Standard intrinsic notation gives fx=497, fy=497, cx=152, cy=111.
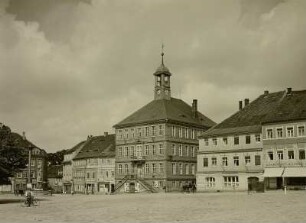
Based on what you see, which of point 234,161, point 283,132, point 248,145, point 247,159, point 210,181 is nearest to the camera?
point 283,132

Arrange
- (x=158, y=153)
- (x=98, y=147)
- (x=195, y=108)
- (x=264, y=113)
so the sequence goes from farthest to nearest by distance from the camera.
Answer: (x=98, y=147), (x=195, y=108), (x=158, y=153), (x=264, y=113)

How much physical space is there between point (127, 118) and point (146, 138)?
21.2ft

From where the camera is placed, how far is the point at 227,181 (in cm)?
6253

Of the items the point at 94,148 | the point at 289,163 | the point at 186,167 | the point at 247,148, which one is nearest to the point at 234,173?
the point at 247,148

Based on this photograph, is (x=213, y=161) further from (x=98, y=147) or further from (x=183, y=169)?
(x=98, y=147)

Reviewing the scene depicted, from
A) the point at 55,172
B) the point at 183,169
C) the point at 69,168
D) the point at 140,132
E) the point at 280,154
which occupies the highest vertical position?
the point at 140,132

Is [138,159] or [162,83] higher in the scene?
[162,83]

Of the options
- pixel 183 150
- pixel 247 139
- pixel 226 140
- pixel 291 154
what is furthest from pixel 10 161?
pixel 183 150

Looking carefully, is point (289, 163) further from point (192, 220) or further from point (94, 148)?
point (94, 148)

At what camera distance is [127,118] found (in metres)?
80.3

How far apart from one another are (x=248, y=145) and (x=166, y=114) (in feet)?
55.6

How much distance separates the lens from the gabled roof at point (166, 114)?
74.9 meters

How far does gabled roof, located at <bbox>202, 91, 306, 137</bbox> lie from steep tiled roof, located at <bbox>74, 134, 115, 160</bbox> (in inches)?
1096

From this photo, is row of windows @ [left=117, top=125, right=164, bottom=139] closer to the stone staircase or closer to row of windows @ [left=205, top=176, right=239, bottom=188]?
the stone staircase
